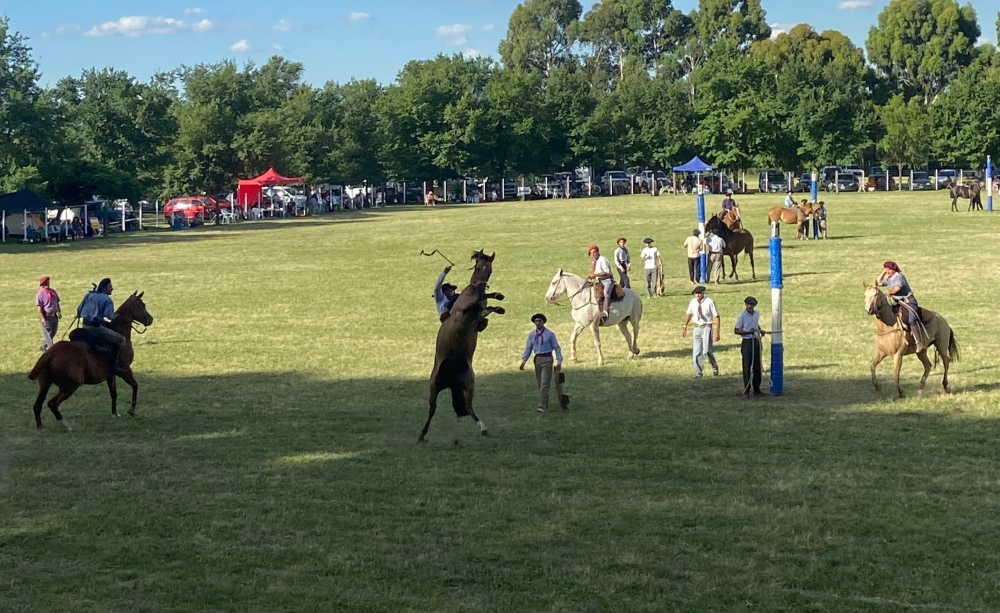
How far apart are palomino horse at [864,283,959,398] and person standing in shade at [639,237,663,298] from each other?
11725 mm

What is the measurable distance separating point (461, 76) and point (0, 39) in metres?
47.3

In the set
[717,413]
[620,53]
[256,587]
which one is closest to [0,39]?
[717,413]

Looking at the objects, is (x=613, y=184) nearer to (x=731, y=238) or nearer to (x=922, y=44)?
(x=922, y=44)

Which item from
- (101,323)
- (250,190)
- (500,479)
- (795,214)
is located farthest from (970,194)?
(500,479)

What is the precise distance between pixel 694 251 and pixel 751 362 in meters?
14.4

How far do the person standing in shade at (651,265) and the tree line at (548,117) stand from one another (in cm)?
5299

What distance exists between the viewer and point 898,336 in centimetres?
1712

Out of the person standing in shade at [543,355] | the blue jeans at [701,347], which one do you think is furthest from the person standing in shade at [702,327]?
the person standing in shade at [543,355]

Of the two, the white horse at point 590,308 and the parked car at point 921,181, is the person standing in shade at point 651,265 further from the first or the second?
the parked car at point 921,181

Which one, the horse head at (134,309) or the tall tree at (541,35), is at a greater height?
the tall tree at (541,35)

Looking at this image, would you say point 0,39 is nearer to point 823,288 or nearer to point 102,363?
point 823,288

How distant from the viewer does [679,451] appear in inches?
559

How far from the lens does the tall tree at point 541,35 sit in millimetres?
147500

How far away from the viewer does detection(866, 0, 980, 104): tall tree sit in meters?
118
